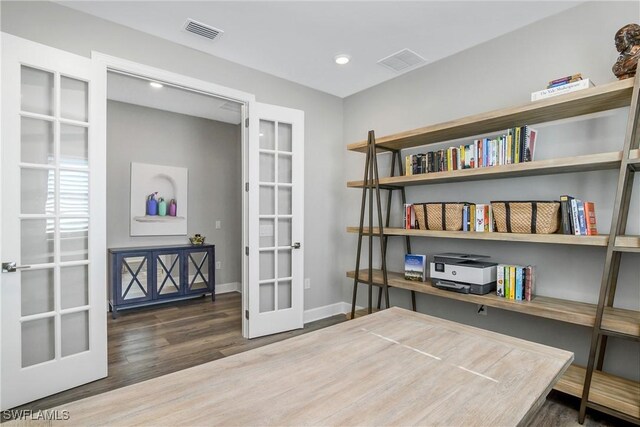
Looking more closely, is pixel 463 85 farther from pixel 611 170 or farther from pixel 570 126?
pixel 611 170

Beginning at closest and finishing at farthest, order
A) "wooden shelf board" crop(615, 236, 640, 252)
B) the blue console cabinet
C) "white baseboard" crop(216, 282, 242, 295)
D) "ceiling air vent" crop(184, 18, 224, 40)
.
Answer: "wooden shelf board" crop(615, 236, 640, 252) → "ceiling air vent" crop(184, 18, 224, 40) → the blue console cabinet → "white baseboard" crop(216, 282, 242, 295)

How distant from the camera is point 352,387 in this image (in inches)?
36.1

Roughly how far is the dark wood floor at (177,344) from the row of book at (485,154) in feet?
5.36

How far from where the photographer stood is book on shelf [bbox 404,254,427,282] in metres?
2.96

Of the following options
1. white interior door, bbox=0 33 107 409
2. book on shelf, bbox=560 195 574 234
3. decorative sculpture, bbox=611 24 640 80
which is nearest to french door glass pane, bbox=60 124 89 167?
white interior door, bbox=0 33 107 409

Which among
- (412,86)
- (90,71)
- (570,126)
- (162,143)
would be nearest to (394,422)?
(570,126)

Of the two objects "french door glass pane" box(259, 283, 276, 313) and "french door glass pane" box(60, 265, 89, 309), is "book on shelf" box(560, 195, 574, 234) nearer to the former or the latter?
"french door glass pane" box(259, 283, 276, 313)

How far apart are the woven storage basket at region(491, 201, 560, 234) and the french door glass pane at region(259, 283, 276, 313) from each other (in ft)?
7.18

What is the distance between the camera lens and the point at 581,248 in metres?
2.27

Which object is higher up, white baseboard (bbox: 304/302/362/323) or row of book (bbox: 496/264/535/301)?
row of book (bbox: 496/264/535/301)

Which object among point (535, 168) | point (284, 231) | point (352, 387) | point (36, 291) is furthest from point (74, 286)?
point (535, 168)

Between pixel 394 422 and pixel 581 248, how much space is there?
2223 millimetres

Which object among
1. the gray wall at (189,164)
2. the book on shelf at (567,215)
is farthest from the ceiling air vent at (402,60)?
the gray wall at (189,164)

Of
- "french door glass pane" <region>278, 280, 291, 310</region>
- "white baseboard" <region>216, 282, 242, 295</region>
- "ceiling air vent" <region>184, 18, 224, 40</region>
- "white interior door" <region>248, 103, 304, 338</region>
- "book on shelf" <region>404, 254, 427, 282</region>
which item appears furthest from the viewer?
"white baseboard" <region>216, 282, 242, 295</region>
